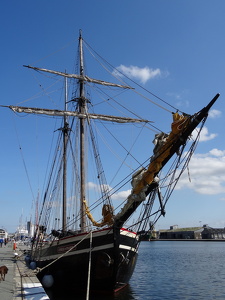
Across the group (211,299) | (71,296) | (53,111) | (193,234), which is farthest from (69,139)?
(193,234)

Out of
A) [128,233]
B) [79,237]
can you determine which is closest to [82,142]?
[79,237]

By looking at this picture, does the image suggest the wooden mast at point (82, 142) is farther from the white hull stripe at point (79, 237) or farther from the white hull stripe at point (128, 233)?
the white hull stripe at point (128, 233)

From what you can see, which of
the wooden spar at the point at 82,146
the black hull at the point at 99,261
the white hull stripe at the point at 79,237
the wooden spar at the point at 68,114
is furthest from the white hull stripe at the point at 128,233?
the wooden spar at the point at 68,114

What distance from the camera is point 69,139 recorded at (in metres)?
31.6

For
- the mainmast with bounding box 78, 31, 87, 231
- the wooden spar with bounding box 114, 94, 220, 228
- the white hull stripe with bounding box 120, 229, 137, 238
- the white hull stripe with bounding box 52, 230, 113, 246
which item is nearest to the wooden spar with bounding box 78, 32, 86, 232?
the mainmast with bounding box 78, 31, 87, 231

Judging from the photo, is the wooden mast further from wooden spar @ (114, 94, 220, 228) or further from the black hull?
wooden spar @ (114, 94, 220, 228)

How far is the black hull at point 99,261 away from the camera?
1484 centimetres

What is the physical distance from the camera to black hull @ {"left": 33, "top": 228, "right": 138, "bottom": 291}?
1484cm

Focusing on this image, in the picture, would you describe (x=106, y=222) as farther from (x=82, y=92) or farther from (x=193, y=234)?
(x=193, y=234)

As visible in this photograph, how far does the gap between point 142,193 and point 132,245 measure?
376 cm

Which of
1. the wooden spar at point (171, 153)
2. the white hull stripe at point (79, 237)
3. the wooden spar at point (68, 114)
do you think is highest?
the wooden spar at point (68, 114)

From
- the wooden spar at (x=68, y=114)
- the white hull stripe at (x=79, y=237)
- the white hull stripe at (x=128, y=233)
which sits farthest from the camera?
the wooden spar at (x=68, y=114)

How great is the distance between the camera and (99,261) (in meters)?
14.9

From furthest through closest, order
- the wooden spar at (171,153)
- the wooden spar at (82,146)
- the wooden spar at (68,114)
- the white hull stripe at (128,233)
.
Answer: the wooden spar at (68,114) < the wooden spar at (82,146) < the white hull stripe at (128,233) < the wooden spar at (171,153)
